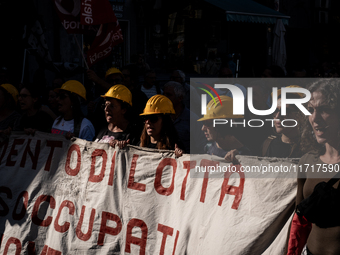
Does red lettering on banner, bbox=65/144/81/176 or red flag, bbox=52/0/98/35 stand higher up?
red flag, bbox=52/0/98/35

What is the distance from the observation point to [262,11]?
12617 mm

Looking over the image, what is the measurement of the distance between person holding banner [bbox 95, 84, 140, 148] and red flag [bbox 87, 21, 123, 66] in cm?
214

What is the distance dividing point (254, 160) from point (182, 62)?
12.2 meters

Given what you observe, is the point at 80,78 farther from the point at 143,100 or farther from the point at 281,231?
the point at 281,231

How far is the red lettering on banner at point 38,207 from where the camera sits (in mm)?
4520

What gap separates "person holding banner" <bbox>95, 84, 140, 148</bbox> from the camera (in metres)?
4.61

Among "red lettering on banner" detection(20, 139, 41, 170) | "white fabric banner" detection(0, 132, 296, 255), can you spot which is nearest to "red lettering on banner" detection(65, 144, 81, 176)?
"white fabric banner" detection(0, 132, 296, 255)

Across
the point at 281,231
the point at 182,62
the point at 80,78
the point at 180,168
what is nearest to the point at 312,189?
the point at 281,231

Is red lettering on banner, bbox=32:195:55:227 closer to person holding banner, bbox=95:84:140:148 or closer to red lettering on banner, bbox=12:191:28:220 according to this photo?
red lettering on banner, bbox=12:191:28:220

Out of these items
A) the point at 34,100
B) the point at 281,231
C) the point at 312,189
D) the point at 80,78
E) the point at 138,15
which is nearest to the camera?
the point at 312,189

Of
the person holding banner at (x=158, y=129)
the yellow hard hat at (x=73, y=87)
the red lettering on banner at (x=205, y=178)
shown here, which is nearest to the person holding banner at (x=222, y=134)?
the red lettering on banner at (x=205, y=178)

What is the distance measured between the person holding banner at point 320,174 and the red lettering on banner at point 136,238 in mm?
1521

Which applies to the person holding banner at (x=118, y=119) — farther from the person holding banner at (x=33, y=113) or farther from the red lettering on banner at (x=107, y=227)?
the person holding banner at (x=33, y=113)

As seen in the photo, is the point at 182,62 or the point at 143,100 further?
the point at 182,62
